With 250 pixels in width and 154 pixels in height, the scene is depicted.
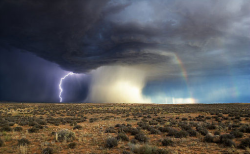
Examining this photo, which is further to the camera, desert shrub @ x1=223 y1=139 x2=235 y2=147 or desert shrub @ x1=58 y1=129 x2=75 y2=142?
desert shrub @ x1=58 y1=129 x2=75 y2=142

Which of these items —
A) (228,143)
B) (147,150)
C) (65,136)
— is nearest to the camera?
(147,150)

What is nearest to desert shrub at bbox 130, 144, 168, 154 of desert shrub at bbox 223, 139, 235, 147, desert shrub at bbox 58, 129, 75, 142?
desert shrub at bbox 223, 139, 235, 147

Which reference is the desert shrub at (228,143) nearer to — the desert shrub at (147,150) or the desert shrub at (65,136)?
the desert shrub at (147,150)

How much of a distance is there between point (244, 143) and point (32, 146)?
15340 mm

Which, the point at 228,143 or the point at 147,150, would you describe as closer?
the point at 147,150

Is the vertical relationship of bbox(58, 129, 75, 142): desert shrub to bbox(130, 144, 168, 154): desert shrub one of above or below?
below

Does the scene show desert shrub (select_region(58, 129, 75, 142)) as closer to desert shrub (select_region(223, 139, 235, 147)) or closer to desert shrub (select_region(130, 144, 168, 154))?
desert shrub (select_region(130, 144, 168, 154))

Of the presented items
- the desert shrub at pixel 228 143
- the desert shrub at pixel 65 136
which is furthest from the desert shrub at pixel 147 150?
the desert shrub at pixel 65 136

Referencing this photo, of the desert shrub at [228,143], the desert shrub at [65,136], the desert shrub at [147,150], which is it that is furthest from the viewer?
the desert shrub at [65,136]

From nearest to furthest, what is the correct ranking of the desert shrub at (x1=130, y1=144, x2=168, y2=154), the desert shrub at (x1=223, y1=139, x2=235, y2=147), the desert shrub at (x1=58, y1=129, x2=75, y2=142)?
the desert shrub at (x1=130, y1=144, x2=168, y2=154), the desert shrub at (x1=223, y1=139, x2=235, y2=147), the desert shrub at (x1=58, y1=129, x2=75, y2=142)

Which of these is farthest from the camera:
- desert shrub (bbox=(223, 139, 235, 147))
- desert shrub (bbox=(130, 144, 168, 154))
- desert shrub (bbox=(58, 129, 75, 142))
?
desert shrub (bbox=(58, 129, 75, 142))

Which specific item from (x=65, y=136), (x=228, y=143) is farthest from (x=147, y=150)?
(x=65, y=136)

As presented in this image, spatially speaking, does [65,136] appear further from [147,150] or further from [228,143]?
[228,143]

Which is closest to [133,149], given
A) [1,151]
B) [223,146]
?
[223,146]
